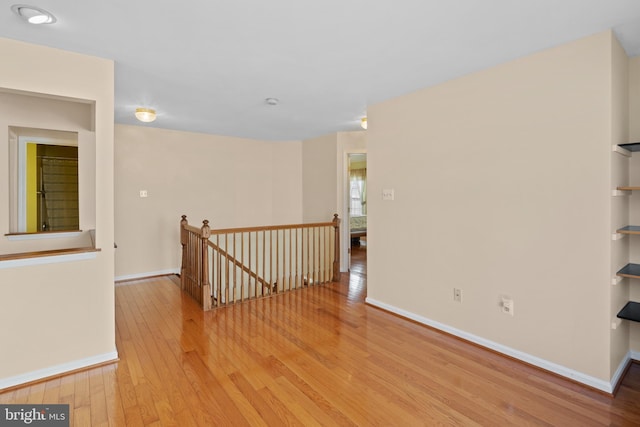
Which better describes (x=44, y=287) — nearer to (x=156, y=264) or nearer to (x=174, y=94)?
(x=174, y=94)

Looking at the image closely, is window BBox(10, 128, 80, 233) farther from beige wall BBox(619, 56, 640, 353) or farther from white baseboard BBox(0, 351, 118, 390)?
beige wall BBox(619, 56, 640, 353)

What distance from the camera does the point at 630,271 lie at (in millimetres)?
2264

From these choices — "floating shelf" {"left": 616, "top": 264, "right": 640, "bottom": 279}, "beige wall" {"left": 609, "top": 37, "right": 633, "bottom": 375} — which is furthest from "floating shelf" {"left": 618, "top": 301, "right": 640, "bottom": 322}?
"floating shelf" {"left": 616, "top": 264, "right": 640, "bottom": 279}

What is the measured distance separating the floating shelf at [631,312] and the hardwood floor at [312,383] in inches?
19.0

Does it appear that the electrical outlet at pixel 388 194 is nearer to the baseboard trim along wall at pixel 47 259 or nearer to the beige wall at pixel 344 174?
the beige wall at pixel 344 174

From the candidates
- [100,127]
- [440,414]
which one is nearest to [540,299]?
[440,414]

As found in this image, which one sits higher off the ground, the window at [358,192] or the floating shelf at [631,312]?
the window at [358,192]

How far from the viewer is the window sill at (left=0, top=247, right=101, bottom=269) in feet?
7.17

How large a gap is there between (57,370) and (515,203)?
3653mm

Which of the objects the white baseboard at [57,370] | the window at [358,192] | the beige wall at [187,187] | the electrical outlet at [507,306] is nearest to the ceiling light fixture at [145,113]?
the beige wall at [187,187]

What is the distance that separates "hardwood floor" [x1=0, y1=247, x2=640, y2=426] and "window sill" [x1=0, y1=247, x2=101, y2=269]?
0.84m

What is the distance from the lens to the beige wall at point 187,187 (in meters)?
4.82

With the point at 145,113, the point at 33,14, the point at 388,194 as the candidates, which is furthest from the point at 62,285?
the point at 388,194

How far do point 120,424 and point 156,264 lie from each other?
141 inches
